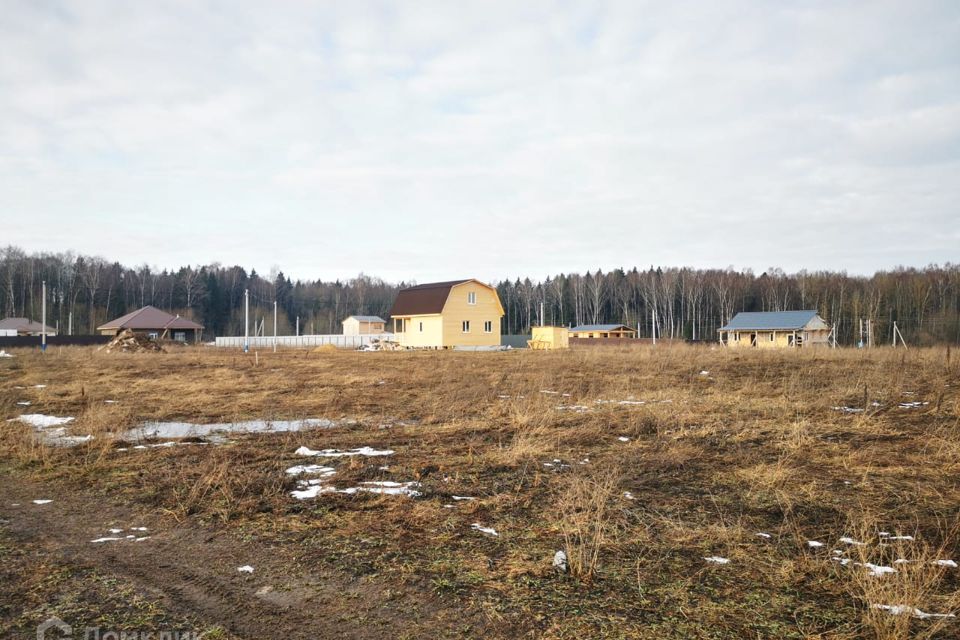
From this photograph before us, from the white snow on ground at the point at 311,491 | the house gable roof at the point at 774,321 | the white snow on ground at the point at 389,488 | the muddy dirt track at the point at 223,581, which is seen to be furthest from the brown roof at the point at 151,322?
the white snow on ground at the point at 389,488

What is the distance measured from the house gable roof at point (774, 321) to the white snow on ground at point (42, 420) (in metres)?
50.0

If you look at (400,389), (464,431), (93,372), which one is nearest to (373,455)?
(464,431)

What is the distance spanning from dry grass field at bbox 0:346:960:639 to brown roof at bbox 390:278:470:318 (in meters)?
29.8

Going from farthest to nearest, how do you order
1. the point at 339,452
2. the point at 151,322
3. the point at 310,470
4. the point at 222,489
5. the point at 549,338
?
the point at 151,322, the point at 549,338, the point at 339,452, the point at 310,470, the point at 222,489

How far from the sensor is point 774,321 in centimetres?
4978

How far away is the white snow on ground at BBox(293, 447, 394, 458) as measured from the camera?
23.9 feet

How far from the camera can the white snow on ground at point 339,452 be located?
7.28 metres

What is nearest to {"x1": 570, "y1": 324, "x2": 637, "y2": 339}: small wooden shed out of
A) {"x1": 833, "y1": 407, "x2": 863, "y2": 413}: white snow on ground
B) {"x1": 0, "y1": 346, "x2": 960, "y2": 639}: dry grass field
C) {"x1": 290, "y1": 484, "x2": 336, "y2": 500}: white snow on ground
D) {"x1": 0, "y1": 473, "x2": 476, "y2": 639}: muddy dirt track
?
{"x1": 833, "y1": 407, "x2": 863, "y2": 413}: white snow on ground

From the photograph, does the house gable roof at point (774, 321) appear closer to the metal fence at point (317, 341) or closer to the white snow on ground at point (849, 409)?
the metal fence at point (317, 341)

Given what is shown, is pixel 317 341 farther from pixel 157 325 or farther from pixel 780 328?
pixel 780 328

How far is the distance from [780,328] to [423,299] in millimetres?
30154

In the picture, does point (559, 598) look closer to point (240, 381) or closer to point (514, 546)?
point (514, 546)

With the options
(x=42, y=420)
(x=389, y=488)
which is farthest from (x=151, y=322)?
(x=389, y=488)

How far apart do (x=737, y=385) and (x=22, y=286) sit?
8656cm
